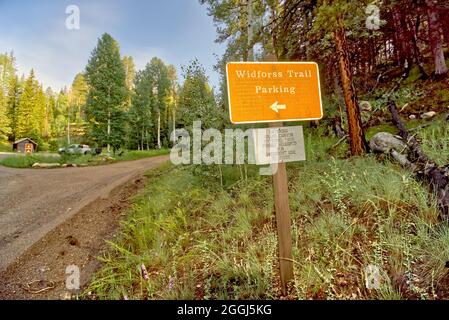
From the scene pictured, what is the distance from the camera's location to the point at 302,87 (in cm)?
241

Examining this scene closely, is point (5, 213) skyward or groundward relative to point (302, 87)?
groundward

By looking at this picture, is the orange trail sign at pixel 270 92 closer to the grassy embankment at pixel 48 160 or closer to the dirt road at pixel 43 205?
the dirt road at pixel 43 205

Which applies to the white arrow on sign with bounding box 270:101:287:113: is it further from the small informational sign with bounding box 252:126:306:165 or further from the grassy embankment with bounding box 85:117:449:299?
the grassy embankment with bounding box 85:117:449:299

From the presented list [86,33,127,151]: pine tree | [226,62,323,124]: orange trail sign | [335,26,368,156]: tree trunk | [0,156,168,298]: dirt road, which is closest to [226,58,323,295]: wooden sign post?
[226,62,323,124]: orange trail sign

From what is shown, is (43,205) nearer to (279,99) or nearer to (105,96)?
(279,99)

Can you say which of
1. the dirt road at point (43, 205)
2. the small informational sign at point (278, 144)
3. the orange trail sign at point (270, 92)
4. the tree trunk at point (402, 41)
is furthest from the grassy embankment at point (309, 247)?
→ the tree trunk at point (402, 41)

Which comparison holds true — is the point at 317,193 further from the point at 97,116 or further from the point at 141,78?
the point at 141,78

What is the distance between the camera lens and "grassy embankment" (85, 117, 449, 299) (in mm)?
2203

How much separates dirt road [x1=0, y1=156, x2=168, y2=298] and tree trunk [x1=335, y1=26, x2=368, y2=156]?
5.83 meters

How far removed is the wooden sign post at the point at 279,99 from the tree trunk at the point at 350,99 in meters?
3.27

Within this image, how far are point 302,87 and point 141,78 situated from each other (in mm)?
35566

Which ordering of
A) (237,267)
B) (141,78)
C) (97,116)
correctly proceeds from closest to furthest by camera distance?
(237,267) → (97,116) → (141,78)

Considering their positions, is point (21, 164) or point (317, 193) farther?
point (21, 164)

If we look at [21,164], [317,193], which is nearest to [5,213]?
[317,193]
